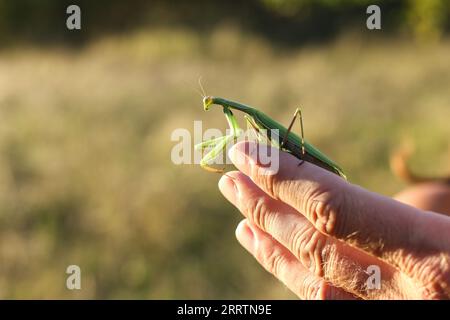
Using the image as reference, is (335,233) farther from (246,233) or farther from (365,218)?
(246,233)

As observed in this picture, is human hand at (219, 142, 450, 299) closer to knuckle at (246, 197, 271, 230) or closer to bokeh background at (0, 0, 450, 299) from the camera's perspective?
knuckle at (246, 197, 271, 230)

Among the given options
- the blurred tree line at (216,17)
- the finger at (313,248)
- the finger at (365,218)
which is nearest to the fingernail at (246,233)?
the finger at (313,248)

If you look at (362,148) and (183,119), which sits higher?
(183,119)

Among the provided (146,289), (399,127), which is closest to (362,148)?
(399,127)

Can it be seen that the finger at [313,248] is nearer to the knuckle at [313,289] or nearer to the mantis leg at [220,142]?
the knuckle at [313,289]

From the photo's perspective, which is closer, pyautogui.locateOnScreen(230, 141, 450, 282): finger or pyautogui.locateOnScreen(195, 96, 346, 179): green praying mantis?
pyautogui.locateOnScreen(230, 141, 450, 282): finger

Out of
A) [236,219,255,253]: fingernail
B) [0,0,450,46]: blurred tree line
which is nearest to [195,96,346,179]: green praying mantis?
[236,219,255,253]: fingernail
